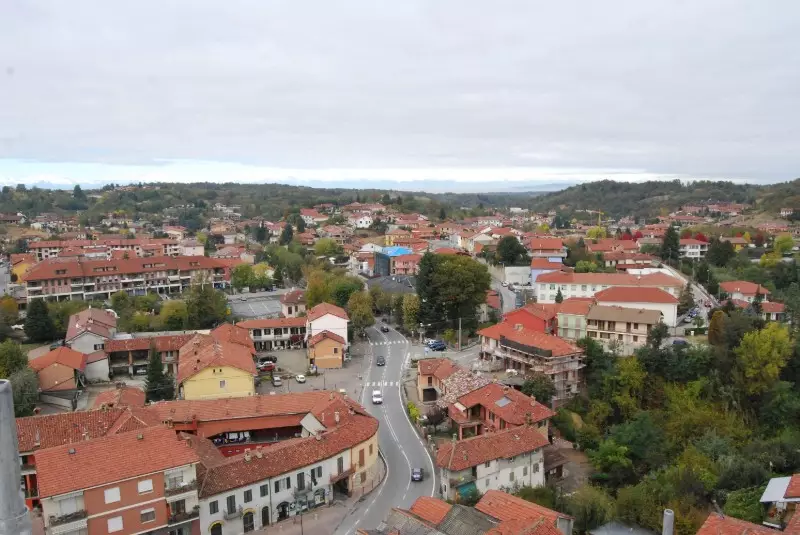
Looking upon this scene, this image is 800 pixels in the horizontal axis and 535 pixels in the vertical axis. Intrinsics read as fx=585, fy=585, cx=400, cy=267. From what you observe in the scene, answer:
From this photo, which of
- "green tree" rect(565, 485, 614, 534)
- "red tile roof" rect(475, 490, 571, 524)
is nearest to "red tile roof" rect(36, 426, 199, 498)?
"red tile roof" rect(475, 490, 571, 524)

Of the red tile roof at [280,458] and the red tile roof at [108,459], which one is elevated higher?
the red tile roof at [108,459]

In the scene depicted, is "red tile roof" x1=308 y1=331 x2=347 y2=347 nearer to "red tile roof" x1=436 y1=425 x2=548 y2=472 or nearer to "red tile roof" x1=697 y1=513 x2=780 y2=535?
"red tile roof" x1=436 y1=425 x2=548 y2=472

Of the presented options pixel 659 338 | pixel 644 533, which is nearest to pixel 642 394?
pixel 659 338

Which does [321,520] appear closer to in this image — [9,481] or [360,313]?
[9,481]

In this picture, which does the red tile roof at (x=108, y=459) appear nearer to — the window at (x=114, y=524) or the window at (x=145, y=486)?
the window at (x=145, y=486)

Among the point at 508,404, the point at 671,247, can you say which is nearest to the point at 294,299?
the point at 508,404

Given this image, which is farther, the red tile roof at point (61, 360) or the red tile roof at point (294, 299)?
the red tile roof at point (294, 299)

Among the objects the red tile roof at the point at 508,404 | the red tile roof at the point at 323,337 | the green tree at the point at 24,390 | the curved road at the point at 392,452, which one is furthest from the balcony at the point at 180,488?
the red tile roof at the point at 323,337
